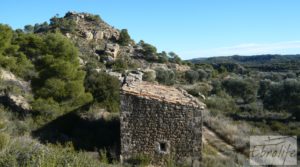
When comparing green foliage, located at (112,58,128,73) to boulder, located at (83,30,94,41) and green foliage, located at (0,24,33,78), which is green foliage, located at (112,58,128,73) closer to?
boulder, located at (83,30,94,41)

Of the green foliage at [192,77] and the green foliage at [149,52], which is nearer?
the green foliage at [192,77]

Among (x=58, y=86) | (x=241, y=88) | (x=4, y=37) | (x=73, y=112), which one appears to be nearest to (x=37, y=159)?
(x=73, y=112)

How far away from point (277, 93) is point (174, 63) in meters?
30.3

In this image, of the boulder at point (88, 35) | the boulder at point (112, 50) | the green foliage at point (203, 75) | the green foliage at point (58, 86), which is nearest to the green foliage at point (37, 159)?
the green foliage at point (58, 86)

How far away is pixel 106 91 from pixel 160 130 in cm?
737

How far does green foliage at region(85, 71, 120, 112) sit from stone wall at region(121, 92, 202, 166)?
558 centimetres

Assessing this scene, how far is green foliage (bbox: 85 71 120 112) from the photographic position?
1756 centimetres

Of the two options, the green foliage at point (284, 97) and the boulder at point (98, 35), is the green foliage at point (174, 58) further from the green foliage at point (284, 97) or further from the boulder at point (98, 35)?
the green foliage at point (284, 97)

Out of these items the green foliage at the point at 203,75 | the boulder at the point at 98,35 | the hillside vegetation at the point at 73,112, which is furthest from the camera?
the boulder at the point at 98,35

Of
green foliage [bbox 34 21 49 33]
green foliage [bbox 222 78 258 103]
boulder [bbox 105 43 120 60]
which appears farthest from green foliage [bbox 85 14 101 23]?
green foliage [bbox 222 78 258 103]

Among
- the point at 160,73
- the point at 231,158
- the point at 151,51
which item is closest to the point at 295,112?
the point at 231,158

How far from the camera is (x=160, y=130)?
37.4ft

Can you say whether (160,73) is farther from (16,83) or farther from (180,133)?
(180,133)

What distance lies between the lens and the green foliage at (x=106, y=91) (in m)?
17.6
